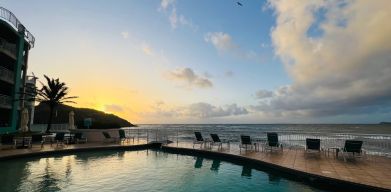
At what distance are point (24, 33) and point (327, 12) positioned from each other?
2932cm

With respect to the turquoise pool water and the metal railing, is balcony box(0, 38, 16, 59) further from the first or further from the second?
the turquoise pool water

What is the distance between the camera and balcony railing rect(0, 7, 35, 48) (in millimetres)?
23984

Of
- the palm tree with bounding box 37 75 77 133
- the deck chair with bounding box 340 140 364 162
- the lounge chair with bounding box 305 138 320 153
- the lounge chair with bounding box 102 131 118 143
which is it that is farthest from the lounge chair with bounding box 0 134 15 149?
the deck chair with bounding box 340 140 364 162

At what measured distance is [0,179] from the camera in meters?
10.4

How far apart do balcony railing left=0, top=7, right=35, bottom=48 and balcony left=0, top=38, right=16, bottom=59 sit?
199cm

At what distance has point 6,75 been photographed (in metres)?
25.1

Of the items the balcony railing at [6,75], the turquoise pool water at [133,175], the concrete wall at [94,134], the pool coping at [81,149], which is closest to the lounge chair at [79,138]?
the concrete wall at [94,134]

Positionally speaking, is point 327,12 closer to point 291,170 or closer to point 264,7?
point 264,7

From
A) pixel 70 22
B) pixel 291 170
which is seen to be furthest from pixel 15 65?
pixel 291 170

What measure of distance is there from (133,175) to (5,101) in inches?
825

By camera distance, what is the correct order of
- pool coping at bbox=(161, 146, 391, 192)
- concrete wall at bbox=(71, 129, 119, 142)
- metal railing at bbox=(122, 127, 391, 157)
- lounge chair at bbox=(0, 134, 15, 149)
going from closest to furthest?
pool coping at bbox=(161, 146, 391, 192) → metal railing at bbox=(122, 127, 391, 157) → lounge chair at bbox=(0, 134, 15, 149) → concrete wall at bbox=(71, 129, 119, 142)

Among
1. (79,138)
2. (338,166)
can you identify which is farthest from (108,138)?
(338,166)

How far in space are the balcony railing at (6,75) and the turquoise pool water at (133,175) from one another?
1377 centimetres

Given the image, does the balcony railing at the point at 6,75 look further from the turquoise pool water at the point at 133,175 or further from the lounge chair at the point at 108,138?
the turquoise pool water at the point at 133,175
